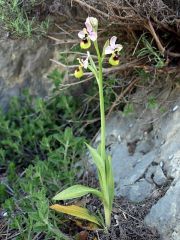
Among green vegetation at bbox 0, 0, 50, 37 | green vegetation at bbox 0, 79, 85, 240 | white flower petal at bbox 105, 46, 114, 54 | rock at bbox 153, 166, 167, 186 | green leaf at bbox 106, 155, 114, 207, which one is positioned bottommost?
green vegetation at bbox 0, 79, 85, 240

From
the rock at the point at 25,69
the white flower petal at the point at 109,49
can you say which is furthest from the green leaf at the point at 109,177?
the rock at the point at 25,69

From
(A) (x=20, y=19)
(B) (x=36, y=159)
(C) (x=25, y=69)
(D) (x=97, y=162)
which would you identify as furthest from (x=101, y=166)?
(C) (x=25, y=69)

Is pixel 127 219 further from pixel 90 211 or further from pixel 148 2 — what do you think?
pixel 148 2

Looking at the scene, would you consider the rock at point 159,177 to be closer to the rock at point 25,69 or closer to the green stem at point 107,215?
the green stem at point 107,215

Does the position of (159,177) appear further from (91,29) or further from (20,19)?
(20,19)

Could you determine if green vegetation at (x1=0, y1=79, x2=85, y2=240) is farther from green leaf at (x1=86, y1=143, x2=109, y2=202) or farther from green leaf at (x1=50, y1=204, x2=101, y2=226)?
green leaf at (x1=86, y1=143, x2=109, y2=202)

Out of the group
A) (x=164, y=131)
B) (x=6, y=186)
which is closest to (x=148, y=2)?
(x=164, y=131)

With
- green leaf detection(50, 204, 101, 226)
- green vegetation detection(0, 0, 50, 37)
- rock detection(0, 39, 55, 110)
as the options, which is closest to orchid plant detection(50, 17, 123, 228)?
green leaf detection(50, 204, 101, 226)

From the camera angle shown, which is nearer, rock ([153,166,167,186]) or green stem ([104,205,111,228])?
green stem ([104,205,111,228])
